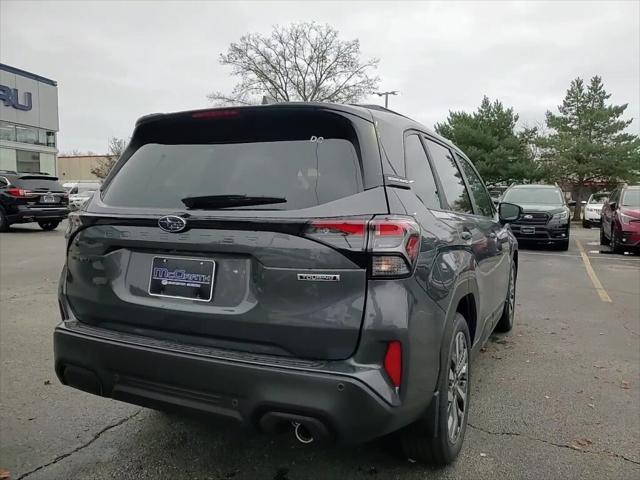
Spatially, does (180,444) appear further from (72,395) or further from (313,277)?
(313,277)

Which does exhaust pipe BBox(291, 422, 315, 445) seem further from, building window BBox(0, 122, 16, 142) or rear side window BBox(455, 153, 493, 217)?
building window BBox(0, 122, 16, 142)

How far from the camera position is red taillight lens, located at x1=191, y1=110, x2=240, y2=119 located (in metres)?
2.52

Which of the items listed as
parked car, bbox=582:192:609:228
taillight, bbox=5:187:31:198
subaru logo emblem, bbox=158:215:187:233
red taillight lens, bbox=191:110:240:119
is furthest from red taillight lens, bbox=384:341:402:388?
parked car, bbox=582:192:609:228

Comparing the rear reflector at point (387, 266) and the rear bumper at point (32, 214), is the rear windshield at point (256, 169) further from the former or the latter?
the rear bumper at point (32, 214)

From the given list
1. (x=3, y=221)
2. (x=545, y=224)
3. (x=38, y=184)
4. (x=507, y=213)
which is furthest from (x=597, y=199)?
(x=3, y=221)

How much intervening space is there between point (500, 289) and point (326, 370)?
2578 mm

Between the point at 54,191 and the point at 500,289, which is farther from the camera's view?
the point at 54,191

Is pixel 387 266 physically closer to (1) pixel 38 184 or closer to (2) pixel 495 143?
(1) pixel 38 184

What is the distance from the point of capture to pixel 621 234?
11.7 metres

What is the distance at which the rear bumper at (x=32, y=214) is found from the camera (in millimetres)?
14578

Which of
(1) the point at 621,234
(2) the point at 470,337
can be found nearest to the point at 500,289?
(2) the point at 470,337

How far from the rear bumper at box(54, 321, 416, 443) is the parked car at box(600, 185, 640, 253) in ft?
37.0

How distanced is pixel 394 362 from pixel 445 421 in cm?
64

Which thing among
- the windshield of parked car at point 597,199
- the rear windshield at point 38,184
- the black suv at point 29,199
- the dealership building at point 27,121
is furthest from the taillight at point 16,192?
the windshield of parked car at point 597,199
